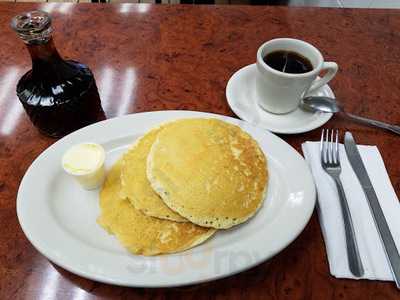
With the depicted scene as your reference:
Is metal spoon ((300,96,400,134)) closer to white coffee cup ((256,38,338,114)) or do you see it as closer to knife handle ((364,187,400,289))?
white coffee cup ((256,38,338,114))

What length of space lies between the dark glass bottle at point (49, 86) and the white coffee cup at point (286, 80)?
45cm

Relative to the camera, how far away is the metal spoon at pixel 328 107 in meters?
0.91

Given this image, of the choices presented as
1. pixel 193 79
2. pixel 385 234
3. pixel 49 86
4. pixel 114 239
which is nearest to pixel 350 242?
pixel 385 234

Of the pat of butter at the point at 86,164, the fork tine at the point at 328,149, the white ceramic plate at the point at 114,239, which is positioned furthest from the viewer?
the fork tine at the point at 328,149

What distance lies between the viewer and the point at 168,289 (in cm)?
63

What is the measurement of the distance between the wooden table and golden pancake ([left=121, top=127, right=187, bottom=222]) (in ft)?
0.49

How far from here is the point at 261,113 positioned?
927mm

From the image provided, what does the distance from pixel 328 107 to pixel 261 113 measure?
186 mm

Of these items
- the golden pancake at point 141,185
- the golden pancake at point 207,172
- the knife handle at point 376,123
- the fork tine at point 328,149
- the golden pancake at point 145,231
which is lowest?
the golden pancake at point 145,231

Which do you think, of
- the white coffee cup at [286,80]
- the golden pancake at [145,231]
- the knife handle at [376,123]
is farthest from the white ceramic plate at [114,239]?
the knife handle at [376,123]

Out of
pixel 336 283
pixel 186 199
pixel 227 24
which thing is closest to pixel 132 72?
pixel 227 24

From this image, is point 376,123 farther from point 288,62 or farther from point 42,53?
point 42,53

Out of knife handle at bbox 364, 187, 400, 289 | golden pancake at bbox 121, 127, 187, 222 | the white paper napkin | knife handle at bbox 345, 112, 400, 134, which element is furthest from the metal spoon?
golden pancake at bbox 121, 127, 187, 222

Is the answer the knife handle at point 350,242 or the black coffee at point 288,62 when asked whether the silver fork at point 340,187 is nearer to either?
the knife handle at point 350,242
